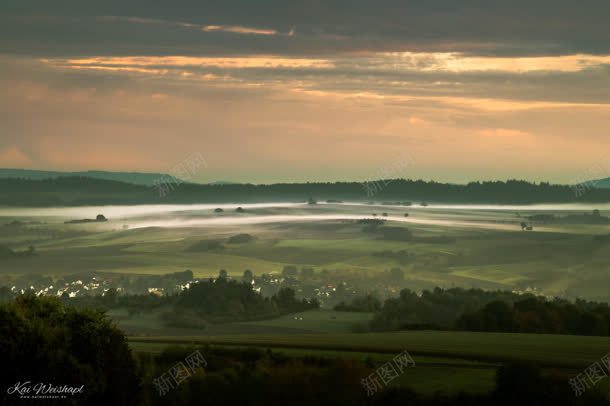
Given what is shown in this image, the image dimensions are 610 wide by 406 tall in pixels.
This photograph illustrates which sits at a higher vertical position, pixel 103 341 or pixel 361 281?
pixel 103 341

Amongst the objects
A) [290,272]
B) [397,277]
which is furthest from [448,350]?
[397,277]

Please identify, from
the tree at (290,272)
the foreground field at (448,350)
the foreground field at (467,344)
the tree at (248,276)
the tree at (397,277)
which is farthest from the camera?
the tree at (397,277)

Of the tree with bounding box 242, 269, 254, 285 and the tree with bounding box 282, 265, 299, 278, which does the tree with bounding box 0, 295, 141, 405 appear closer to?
the tree with bounding box 242, 269, 254, 285

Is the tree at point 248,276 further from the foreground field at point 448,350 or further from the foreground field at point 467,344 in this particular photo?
the foreground field at point 467,344

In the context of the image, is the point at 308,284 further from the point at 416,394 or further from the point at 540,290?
the point at 416,394

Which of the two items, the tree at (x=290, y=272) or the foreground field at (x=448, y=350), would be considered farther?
the tree at (x=290, y=272)

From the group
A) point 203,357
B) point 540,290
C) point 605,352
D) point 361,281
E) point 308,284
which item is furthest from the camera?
point 361,281

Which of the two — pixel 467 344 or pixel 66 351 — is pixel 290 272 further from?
pixel 66 351

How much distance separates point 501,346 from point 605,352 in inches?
270

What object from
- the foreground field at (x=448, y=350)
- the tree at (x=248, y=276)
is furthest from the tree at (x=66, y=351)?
the tree at (x=248, y=276)

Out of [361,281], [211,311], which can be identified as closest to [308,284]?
[361,281]

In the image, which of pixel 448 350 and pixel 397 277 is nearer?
pixel 448 350

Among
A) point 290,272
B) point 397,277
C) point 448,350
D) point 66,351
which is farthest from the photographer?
point 397,277

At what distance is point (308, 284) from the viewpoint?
178875mm
